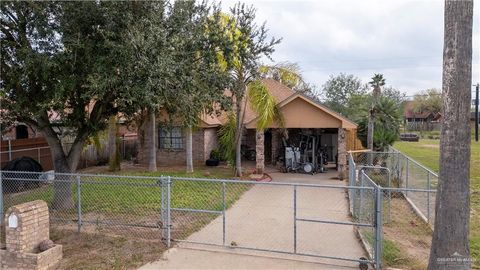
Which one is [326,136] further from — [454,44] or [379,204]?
[454,44]

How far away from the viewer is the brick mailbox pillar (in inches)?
283

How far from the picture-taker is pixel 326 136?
23.1 metres

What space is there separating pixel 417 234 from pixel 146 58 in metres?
7.54

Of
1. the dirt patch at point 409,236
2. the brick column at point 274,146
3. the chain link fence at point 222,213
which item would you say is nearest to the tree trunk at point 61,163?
the chain link fence at point 222,213

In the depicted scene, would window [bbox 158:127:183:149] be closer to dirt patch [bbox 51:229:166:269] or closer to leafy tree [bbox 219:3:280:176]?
leafy tree [bbox 219:3:280:176]

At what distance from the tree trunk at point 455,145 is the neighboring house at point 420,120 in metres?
63.0

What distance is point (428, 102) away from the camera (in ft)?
246

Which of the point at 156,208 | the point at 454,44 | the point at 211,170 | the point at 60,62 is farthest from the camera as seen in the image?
the point at 211,170

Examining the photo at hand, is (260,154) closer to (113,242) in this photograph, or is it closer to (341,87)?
(113,242)

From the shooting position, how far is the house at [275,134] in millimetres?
18281

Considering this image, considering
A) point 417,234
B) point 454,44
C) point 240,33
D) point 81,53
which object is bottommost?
point 417,234

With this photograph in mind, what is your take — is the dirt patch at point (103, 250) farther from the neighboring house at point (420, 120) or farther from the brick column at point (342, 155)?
the neighboring house at point (420, 120)

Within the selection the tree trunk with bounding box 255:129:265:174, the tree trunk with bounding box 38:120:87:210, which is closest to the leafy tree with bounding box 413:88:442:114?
the tree trunk with bounding box 255:129:265:174

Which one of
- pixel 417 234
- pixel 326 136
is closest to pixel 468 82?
pixel 417 234
